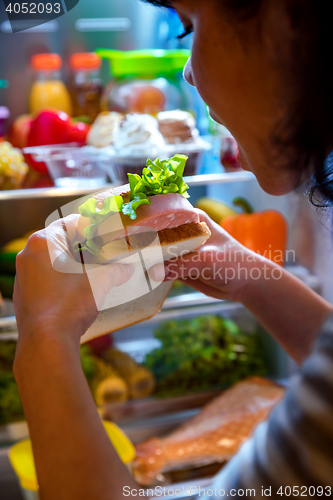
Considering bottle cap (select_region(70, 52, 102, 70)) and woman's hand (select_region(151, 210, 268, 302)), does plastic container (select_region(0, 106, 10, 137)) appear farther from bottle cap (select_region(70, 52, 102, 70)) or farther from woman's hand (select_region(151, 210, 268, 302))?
woman's hand (select_region(151, 210, 268, 302))

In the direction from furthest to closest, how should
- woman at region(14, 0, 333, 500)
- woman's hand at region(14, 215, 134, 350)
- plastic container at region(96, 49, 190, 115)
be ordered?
1. plastic container at region(96, 49, 190, 115)
2. woman's hand at region(14, 215, 134, 350)
3. woman at region(14, 0, 333, 500)

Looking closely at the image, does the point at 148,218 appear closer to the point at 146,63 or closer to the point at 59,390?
the point at 59,390

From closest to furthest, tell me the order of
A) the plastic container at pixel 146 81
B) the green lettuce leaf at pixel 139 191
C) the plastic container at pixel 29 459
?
the green lettuce leaf at pixel 139 191 < the plastic container at pixel 29 459 < the plastic container at pixel 146 81

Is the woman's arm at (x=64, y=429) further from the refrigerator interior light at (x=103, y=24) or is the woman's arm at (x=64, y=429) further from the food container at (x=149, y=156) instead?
the refrigerator interior light at (x=103, y=24)

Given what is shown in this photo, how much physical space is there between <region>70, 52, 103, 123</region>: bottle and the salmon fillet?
3.35ft

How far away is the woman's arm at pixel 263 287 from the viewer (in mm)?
606

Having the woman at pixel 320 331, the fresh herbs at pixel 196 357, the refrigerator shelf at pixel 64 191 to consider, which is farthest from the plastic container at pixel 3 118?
the woman at pixel 320 331

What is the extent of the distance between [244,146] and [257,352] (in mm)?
1166

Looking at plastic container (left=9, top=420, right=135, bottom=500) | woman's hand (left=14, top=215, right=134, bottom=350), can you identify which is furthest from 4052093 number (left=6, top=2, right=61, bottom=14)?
plastic container (left=9, top=420, right=135, bottom=500)

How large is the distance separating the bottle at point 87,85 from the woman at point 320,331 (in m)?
1.06

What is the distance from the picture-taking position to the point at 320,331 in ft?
1.23

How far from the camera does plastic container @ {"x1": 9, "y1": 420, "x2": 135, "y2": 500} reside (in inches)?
38.6

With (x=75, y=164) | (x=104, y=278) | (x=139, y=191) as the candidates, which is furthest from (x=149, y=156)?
(x=104, y=278)

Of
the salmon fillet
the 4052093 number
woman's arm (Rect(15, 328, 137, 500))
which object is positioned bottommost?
the salmon fillet
